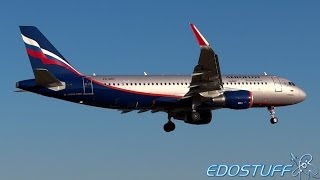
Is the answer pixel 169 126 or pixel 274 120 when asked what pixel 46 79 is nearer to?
pixel 169 126

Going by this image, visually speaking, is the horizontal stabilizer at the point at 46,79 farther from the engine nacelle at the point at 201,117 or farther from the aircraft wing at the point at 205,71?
the engine nacelle at the point at 201,117

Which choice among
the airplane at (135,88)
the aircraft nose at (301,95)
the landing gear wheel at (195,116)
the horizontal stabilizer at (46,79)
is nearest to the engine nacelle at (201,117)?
the airplane at (135,88)

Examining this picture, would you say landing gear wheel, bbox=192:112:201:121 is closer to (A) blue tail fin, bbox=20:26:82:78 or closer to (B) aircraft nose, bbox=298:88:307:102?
(A) blue tail fin, bbox=20:26:82:78

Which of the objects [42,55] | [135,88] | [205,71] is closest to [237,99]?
[205,71]

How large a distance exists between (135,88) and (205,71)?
303 inches

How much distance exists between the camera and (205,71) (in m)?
56.2

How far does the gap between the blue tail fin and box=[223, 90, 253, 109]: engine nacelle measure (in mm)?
13119

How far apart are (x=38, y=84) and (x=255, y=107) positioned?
69.9ft

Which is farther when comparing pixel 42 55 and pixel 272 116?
pixel 272 116

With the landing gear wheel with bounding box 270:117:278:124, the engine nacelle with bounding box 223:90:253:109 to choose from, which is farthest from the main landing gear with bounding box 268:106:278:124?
the engine nacelle with bounding box 223:90:253:109

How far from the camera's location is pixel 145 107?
6194 centimetres

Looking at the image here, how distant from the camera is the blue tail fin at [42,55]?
60219 millimetres

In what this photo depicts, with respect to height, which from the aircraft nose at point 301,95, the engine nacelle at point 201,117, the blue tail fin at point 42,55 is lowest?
the engine nacelle at point 201,117

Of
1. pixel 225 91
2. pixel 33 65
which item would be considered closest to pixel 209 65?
pixel 225 91
